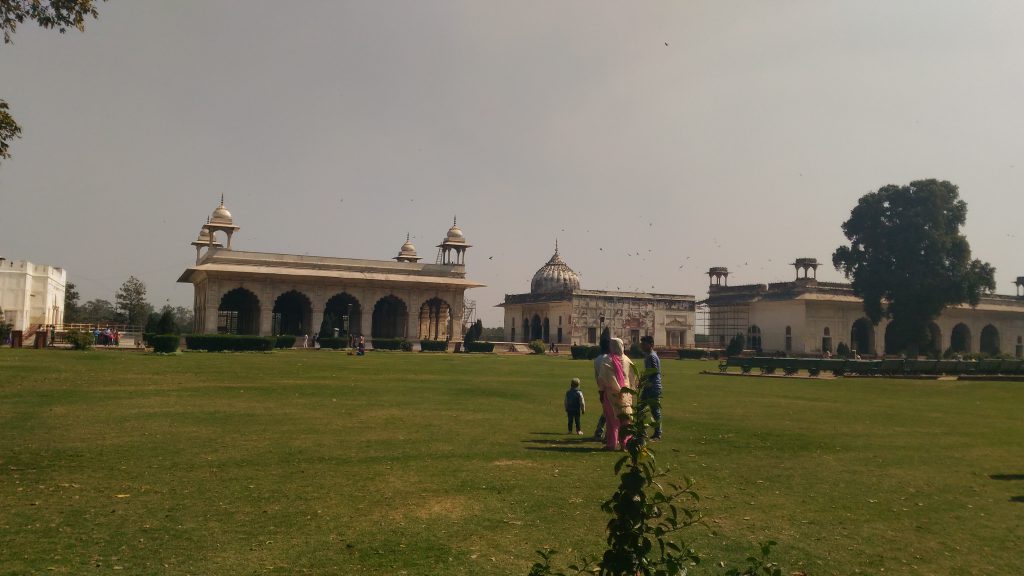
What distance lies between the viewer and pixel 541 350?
43812mm

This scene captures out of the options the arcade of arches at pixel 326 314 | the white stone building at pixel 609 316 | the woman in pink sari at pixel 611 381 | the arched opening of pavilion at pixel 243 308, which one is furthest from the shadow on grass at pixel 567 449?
the white stone building at pixel 609 316

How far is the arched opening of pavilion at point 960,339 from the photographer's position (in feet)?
188

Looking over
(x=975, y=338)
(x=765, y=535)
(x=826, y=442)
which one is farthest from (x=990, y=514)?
(x=975, y=338)

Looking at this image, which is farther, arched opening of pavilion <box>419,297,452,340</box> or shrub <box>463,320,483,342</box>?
arched opening of pavilion <box>419,297,452,340</box>

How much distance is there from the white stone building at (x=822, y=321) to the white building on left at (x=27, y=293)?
46.3 m

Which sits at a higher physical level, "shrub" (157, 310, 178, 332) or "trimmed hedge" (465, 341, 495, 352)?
"shrub" (157, 310, 178, 332)

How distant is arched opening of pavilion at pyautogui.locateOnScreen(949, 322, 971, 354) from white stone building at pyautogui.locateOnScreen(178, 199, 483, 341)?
3763 cm

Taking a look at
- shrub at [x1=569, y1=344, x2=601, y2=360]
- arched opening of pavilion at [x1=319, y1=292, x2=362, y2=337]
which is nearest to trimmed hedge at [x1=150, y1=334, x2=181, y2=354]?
arched opening of pavilion at [x1=319, y1=292, x2=362, y2=337]

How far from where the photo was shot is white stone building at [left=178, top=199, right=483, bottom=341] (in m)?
43.2

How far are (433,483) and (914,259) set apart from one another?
44049 millimetres

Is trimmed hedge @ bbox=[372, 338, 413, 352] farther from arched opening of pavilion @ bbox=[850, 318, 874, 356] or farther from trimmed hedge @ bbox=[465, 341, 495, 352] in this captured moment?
arched opening of pavilion @ bbox=[850, 318, 874, 356]

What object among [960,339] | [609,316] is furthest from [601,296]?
[960,339]

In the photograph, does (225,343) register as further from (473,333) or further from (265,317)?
(473,333)

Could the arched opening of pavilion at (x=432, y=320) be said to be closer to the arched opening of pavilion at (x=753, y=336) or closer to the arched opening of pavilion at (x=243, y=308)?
the arched opening of pavilion at (x=243, y=308)
